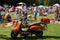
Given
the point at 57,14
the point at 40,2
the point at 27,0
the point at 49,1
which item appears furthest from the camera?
the point at 40,2

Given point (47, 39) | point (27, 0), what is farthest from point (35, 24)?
point (27, 0)

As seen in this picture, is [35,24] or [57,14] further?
[57,14]

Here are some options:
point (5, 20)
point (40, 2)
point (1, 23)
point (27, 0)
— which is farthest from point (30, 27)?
point (40, 2)

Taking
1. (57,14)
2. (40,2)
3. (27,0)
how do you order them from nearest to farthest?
1. (57,14)
2. (27,0)
3. (40,2)

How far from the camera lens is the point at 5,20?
22391 mm

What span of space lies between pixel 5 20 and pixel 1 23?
1.82m

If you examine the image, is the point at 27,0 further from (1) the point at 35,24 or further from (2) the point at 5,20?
(1) the point at 35,24

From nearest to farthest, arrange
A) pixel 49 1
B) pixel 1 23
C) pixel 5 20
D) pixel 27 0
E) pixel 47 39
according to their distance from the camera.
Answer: pixel 47 39 → pixel 1 23 → pixel 5 20 → pixel 27 0 → pixel 49 1

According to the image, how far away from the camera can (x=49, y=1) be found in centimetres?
6594

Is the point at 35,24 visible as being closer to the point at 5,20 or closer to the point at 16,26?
the point at 16,26

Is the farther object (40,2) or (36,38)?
(40,2)

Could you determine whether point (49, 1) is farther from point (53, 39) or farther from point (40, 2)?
point (53, 39)

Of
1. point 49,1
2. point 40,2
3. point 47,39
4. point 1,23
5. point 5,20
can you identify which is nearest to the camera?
point 47,39

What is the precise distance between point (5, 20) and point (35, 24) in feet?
30.7
